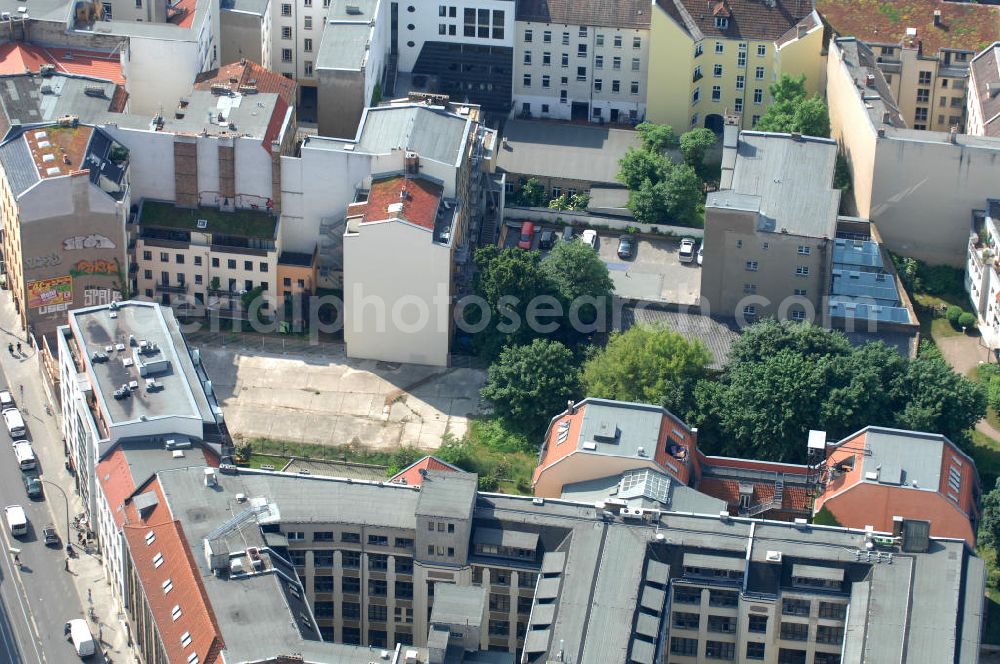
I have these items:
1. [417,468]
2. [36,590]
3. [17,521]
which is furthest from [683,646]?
[17,521]

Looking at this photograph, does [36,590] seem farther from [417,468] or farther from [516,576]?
[516,576]

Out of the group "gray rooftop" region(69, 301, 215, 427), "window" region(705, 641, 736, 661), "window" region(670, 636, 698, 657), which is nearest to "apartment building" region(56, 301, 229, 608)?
"gray rooftop" region(69, 301, 215, 427)

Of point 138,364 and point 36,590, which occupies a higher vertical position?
point 138,364

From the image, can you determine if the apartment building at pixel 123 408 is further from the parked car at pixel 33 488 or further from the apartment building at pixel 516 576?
the parked car at pixel 33 488

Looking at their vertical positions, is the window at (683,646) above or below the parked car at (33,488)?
below

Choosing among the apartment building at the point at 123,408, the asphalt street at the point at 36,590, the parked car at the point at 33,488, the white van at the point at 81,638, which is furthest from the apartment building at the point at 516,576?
the parked car at the point at 33,488

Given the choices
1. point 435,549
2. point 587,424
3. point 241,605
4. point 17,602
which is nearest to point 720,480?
point 587,424
